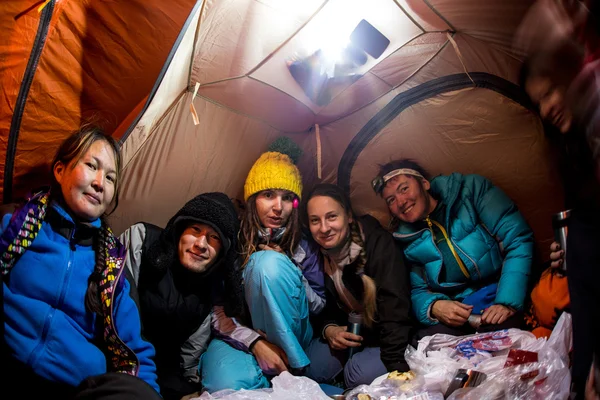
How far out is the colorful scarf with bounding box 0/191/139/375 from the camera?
1.31 m

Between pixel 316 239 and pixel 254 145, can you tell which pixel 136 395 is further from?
pixel 254 145

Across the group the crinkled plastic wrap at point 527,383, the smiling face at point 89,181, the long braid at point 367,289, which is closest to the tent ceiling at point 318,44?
the smiling face at point 89,181

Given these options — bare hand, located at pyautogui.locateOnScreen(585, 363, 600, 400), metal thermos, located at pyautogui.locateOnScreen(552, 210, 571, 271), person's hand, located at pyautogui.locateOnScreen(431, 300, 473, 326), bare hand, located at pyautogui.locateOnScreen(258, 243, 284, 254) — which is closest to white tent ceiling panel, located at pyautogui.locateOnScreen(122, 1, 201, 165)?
bare hand, located at pyautogui.locateOnScreen(258, 243, 284, 254)

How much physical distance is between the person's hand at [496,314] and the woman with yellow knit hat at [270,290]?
0.66 meters

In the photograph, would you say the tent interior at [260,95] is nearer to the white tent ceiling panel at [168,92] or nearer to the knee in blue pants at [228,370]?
the white tent ceiling panel at [168,92]

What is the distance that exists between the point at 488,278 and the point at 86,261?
155 cm

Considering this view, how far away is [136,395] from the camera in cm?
125

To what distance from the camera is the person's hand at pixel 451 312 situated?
1.79 metres

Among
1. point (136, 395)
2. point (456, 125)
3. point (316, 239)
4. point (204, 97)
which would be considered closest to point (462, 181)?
point (456, 125)

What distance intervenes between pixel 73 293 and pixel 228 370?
2.00ft

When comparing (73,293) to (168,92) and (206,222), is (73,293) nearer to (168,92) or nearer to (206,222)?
(206,222)

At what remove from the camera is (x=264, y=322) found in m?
1.73

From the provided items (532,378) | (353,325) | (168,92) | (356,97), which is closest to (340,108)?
(356,97)

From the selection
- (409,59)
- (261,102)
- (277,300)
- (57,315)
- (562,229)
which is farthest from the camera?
(261,102)
